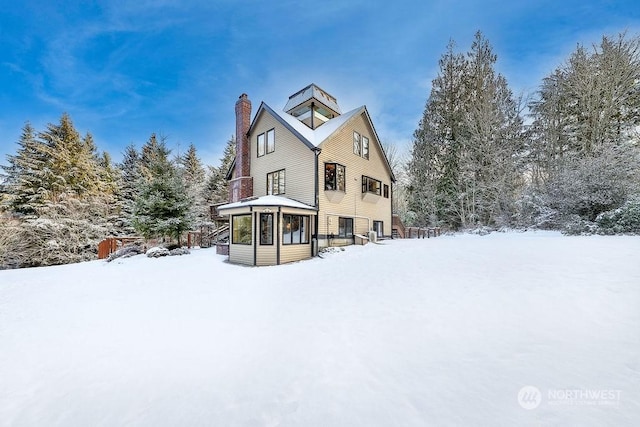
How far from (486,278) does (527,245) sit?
4450mm

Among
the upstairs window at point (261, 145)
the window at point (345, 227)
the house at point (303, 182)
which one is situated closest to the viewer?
the house at point (303, 182)

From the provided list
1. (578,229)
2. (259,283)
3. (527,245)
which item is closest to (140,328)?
(259,283)

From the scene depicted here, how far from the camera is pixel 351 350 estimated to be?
372cm

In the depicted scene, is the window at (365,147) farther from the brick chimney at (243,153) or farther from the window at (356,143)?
the brick chimney at (243,153)

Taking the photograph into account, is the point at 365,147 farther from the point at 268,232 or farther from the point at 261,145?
the point at 268,232

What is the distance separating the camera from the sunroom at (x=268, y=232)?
11.3 meters

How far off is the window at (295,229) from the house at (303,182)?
48 millimetres

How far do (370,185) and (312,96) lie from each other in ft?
24.5

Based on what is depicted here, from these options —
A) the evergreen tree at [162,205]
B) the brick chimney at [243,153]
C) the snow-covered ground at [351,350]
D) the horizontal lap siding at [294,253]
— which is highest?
the brick chimney at [243,153]

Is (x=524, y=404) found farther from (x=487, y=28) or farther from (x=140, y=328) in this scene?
(x=487, y=28)

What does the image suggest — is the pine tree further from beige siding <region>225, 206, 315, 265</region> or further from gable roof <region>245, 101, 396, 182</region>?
beige siding <region>225, 206, 315, 265</region>
